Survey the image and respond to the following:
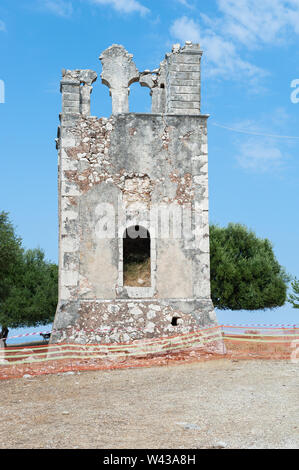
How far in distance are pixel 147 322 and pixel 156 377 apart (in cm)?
264

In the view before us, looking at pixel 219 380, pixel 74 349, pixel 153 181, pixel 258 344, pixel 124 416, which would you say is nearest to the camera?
pixel 124 416

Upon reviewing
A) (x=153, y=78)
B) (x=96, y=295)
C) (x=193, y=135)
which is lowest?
(x=96, y=295)

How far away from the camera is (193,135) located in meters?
14.6

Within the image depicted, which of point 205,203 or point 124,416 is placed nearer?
point 124,416

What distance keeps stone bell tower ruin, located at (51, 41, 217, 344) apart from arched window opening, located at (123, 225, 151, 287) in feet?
0.12

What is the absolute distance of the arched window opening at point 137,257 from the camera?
562 inches

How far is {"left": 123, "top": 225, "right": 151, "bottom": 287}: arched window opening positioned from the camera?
1428 cm

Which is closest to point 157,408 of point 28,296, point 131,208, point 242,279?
point 131,208

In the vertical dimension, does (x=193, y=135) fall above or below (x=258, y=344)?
above

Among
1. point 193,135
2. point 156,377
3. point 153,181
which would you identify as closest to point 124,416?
point 156,377

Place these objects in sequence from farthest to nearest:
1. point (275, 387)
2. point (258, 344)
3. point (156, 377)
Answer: point (258, 344) → point (156, 377) → point (275, 387)

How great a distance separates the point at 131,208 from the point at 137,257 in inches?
66.8

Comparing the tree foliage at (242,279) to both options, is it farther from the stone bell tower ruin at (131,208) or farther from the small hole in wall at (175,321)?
the small hole in wall at (175,321)

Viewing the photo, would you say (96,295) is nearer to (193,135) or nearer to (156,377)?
(156,377)
